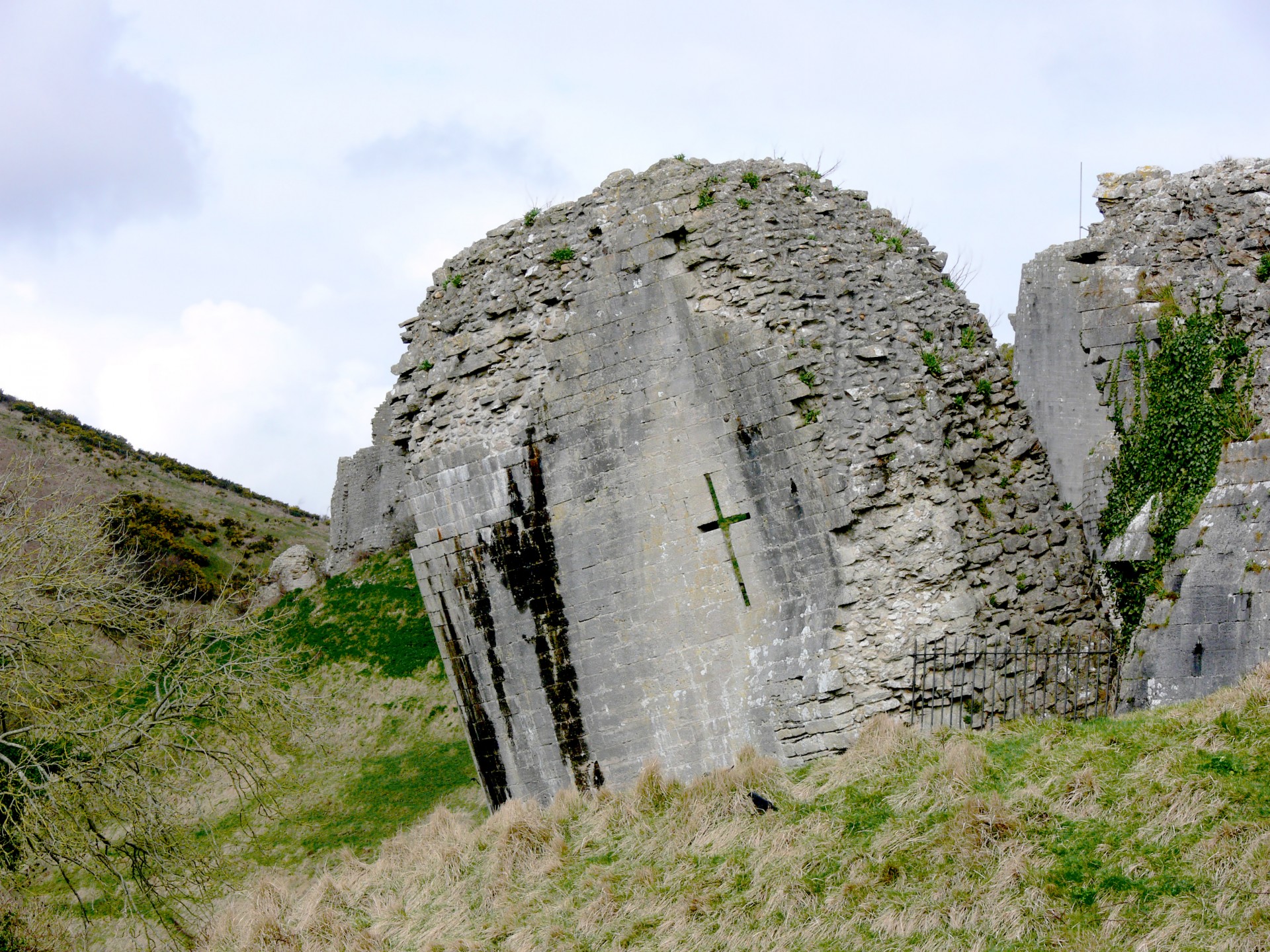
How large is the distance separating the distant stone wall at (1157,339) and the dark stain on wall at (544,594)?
4.95m

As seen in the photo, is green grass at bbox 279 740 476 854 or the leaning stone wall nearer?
the leaning stone wall

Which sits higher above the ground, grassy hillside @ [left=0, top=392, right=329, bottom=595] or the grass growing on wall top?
grassy hillside @ [left=0, top=392, right=329, bottom=595]

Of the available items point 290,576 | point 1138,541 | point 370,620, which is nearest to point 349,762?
point 370,620

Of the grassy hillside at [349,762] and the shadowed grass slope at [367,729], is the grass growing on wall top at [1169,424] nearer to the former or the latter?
the grassy hillside at [349,762]

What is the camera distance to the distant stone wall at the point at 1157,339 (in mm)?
9109

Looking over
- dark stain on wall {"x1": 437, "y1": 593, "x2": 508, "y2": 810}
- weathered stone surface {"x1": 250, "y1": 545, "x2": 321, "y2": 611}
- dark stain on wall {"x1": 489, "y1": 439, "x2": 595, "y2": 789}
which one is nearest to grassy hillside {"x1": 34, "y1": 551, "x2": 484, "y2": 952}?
weathered stone surface {"x1": 250, "y1": 545, "x2": 321, "y2": 611}

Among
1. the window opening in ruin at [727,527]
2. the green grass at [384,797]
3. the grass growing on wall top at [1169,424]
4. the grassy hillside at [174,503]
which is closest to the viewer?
the grass growing on wall top at [1169,424]

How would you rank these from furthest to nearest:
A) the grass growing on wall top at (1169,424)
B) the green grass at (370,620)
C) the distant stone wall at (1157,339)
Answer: the green grass at (370,620) → the grass growing on wall top at (1169,424) → the distant stone wall at (1157,339)

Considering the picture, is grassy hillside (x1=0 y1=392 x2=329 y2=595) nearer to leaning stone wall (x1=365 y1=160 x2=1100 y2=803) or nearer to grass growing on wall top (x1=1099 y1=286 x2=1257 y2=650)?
leaning stone wall (x1=365 y1=160 x2=1100 y2=803)

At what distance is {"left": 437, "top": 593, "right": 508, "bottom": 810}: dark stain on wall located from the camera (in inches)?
443

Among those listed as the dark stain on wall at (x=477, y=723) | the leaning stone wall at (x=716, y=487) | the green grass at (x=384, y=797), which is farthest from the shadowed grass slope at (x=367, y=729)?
the leaning stone wall at (x=716, y=487)

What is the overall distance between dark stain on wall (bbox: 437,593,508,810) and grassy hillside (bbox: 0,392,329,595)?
1979 cm

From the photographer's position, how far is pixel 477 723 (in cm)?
1137

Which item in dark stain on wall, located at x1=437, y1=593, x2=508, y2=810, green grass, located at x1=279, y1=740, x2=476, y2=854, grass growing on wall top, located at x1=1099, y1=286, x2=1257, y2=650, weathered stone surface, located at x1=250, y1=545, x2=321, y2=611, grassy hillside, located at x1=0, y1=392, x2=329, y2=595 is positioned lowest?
green grass, located at x1=279, y1=740, x2=476, y2=854
